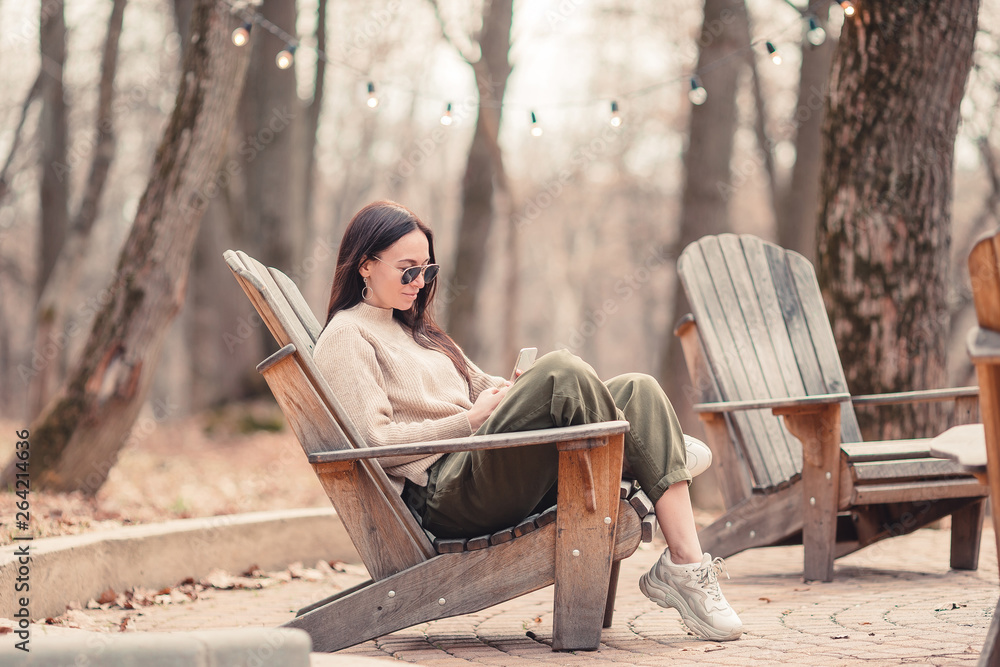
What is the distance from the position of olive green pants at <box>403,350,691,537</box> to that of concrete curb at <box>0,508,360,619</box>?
1342mm

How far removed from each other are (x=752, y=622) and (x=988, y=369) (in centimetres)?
147

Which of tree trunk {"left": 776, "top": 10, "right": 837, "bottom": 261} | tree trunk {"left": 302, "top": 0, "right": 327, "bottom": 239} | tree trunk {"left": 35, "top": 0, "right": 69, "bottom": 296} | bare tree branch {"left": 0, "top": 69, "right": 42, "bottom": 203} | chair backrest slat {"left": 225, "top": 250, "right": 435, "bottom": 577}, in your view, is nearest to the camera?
chair backrest slat {"left": 225, "top": 250, "right": 435, "bottom": 577}

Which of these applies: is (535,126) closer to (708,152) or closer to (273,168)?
(708,152)

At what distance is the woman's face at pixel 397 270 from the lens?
3.16m

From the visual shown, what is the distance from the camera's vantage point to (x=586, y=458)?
101 inches

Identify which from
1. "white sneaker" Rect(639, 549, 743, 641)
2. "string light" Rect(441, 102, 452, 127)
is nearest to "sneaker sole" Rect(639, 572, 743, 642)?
"white sneaker" Rect(639, 549, 743, 641)

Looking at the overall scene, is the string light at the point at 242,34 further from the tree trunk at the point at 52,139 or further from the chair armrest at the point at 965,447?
the tree trunk at the point at 52,139

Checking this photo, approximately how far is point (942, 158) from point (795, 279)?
1.25m

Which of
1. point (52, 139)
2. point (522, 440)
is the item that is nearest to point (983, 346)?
point (522, 440)

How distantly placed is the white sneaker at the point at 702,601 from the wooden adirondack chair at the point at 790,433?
3.42 ft

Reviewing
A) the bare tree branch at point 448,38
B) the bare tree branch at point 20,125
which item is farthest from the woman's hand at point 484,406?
the bare tree branch at point 20,125

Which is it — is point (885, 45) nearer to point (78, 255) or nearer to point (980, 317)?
point (980, 317)

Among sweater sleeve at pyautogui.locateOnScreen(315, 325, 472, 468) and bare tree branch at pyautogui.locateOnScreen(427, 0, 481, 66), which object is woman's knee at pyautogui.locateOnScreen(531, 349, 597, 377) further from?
bare tree branch at pyautogui.locateOnScreen(427, 0, 481, 66)

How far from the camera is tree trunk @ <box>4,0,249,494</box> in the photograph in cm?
519
